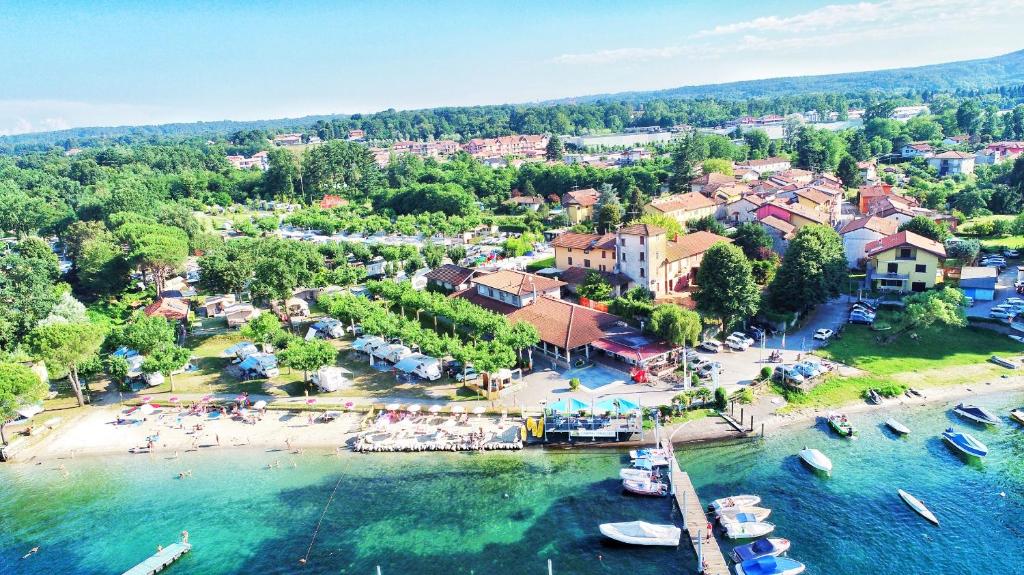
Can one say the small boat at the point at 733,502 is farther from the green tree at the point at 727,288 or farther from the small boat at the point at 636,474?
the green tree at the point at 727,288

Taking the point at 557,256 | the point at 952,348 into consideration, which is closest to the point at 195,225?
the point at 557,256

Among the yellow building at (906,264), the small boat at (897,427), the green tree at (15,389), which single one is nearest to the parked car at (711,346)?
the small boat at (897,427)

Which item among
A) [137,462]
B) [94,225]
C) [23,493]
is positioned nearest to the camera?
[23,493]

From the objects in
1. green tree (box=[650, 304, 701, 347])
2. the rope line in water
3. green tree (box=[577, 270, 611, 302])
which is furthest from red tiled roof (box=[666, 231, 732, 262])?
the rope line in water

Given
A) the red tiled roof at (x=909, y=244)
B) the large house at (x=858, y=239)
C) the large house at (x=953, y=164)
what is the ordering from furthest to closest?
the large house at (x=953, y=164)
the large house at (x=858, y=239)
the red tiled roof at (x=909, y=244)

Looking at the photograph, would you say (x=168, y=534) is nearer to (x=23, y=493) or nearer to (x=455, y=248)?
(x=23, y=493)

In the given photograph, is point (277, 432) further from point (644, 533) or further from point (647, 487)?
point (644, 533)
